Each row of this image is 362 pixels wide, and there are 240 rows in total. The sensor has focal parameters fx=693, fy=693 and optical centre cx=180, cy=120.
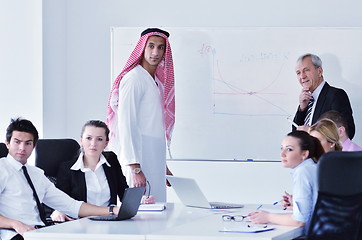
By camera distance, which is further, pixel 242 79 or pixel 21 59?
pixel 242 79

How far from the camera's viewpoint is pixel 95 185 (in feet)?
13.3

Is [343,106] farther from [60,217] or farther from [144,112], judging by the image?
[60,217]

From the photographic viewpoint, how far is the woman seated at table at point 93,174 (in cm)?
402

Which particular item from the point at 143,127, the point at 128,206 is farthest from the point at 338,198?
the point at 143,127

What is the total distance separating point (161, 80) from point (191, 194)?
1.10m

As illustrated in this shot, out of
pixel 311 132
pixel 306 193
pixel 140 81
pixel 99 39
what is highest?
pixel 99 39

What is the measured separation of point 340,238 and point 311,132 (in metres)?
0.90

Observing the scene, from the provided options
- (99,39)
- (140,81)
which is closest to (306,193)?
(140,81)

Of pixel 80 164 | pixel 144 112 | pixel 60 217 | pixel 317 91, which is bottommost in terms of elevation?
pixel 60 217

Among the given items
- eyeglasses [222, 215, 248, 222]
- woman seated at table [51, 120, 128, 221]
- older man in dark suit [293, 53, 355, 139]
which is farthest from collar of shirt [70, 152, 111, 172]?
older man in dark suit [293, 53, 355, 139]

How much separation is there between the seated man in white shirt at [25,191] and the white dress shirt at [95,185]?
0.85 feet

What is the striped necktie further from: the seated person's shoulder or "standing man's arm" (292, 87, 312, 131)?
the seated person's shoulder

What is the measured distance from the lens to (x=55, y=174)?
4320 millimetres

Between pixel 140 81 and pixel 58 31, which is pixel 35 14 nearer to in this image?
pixel 58 31
